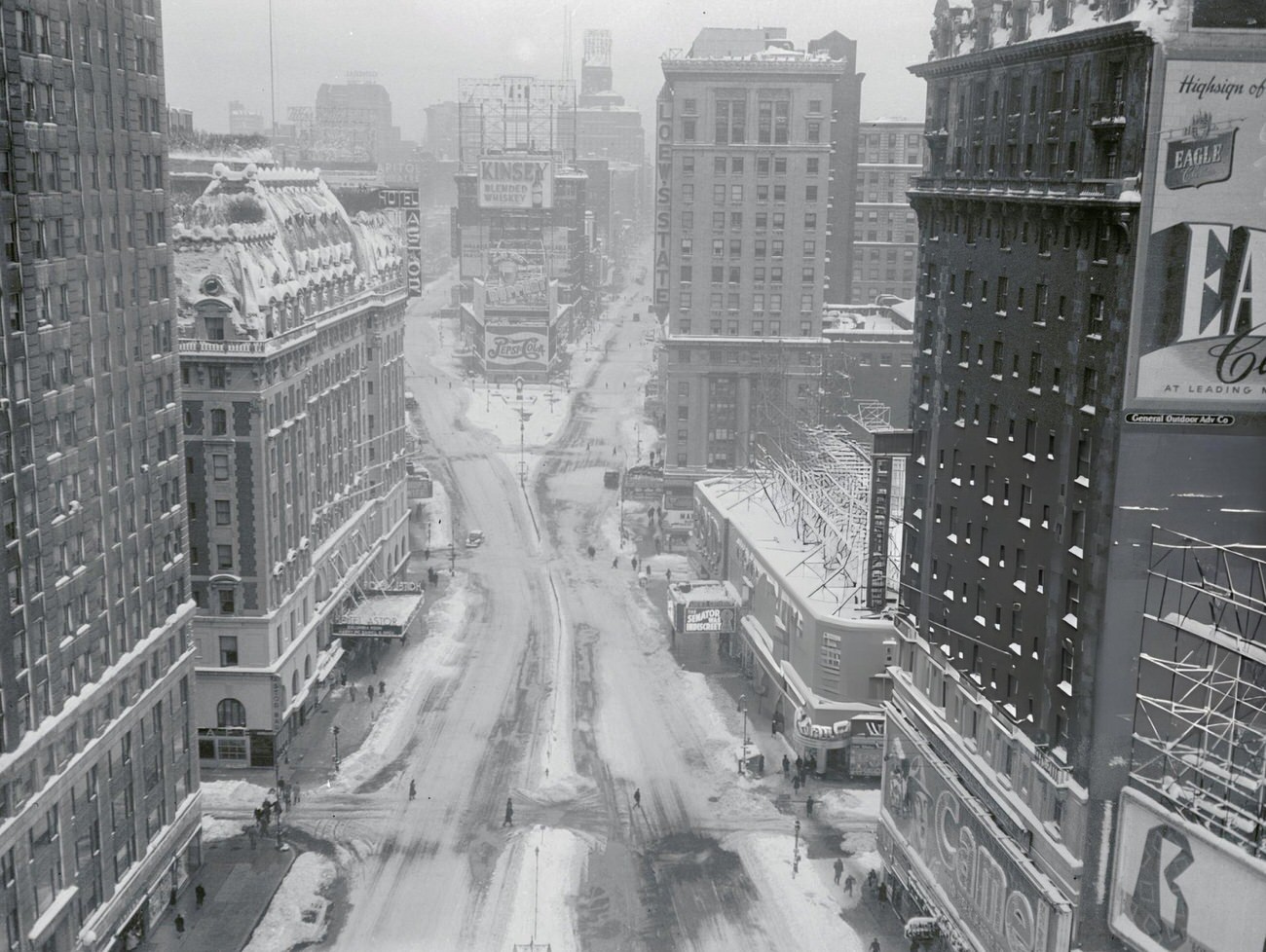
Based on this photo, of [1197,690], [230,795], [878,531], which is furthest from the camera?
[230,795]

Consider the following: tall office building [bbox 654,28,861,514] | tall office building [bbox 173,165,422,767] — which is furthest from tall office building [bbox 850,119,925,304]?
tall office building [bbox 173,165,422,767]

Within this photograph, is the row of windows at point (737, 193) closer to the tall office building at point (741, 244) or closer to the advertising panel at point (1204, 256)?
the tall office building at point (741, 244)

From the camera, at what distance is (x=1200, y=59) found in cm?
4159

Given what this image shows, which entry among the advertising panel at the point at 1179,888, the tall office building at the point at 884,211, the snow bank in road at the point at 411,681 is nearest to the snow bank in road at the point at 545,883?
the snow bank in road at the point at 411,681

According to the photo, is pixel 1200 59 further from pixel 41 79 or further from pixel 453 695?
pixel 453 695

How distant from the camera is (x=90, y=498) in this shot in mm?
53344

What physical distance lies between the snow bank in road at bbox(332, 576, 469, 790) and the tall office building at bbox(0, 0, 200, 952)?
44.8 ft

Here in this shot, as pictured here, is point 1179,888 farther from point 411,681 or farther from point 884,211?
point 884,211

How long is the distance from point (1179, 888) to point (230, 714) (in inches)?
2054

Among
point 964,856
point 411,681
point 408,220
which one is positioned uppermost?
point 408,220

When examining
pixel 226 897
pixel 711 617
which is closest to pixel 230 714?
pixel 226 897

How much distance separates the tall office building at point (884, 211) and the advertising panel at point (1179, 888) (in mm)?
130695

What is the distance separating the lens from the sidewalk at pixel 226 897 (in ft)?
193

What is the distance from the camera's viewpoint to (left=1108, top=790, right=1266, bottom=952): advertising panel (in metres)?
40.2
